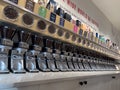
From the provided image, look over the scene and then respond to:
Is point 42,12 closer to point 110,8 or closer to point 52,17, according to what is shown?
point 52,17

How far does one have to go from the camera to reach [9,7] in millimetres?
1177

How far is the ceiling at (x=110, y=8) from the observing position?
4.06m

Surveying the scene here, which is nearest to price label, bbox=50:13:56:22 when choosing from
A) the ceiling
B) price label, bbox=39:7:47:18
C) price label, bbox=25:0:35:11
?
price label, bbox=39:7:47:18

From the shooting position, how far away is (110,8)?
4.47 metres

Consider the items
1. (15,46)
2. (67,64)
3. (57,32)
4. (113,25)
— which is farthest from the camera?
(113,25)

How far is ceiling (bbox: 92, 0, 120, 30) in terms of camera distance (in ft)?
13.3

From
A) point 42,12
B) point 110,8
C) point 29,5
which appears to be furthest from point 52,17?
point 110,8

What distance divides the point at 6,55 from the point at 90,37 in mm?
1817

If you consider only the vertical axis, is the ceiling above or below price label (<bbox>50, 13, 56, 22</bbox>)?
above

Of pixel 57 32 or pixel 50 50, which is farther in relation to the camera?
pixel 57 32

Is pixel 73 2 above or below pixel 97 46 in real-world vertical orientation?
above

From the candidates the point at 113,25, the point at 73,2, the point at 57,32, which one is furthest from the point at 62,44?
the point at 113,25

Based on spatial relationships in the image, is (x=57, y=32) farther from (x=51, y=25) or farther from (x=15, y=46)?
(x=15, y=46)

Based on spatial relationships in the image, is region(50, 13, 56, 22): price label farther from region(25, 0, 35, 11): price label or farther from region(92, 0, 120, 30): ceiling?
region(92, 0, 120, 30): ceiling
